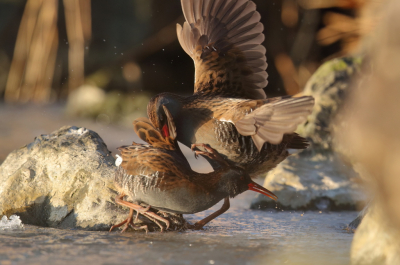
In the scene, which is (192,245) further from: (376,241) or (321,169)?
(321,169)

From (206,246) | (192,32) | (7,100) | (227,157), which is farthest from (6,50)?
(206,246)

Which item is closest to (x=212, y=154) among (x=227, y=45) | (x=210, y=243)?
(x=210, y=243)

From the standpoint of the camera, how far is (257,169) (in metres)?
3.73

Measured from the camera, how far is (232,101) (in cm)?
379

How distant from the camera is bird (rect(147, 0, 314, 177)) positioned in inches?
127

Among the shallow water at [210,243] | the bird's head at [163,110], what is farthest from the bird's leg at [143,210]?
the bird's head at [163,110]

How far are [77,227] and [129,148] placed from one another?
638 mm

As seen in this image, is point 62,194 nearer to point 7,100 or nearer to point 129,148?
point 129,148

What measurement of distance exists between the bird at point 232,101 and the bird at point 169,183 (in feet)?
0.52

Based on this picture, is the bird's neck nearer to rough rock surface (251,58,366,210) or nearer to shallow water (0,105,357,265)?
shallow water (0,105,357,265)

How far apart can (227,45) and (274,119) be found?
1.54m

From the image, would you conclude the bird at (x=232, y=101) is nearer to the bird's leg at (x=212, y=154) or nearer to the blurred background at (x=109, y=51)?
the bird's leg at (x=212, y=154)

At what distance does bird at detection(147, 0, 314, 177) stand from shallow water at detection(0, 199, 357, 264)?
0.52m

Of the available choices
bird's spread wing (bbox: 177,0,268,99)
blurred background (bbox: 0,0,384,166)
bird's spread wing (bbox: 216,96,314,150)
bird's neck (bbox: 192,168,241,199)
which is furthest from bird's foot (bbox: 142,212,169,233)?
blurred background (bbox: 0,0,384,166)
